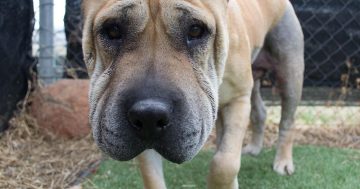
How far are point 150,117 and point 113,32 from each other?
462 millimetres

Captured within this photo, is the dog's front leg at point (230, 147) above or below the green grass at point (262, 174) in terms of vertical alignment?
above

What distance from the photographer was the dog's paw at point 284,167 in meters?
3.68

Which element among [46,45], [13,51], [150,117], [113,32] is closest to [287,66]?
[113,32]

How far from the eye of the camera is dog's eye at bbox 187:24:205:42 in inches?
86.5

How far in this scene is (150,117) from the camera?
6.15 feet

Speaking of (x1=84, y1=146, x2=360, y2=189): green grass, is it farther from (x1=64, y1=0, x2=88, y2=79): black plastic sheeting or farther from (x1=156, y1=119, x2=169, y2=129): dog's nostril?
(x1=156, y1=119, x2=169, y2=129): dog's nostril

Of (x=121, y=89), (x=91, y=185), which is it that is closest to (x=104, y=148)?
(x=121, y=89)

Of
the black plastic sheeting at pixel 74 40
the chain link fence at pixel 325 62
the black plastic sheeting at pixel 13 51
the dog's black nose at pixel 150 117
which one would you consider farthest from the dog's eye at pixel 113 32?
the chain link fence at pixel 325 62

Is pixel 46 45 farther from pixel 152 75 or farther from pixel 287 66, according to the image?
pixel 152 75

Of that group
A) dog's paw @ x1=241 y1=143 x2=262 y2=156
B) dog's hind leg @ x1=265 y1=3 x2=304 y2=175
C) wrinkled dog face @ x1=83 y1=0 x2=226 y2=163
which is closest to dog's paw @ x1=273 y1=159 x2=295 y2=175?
dog's hind leg @ x1=265 y1=3 x2=304 y2=175

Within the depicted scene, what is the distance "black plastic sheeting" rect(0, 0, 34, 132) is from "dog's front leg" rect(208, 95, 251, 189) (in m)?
1.90

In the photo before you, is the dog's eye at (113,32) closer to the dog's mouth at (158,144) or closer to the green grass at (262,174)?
the dog's mouth at (158,144)

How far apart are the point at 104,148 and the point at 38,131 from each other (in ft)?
7.96

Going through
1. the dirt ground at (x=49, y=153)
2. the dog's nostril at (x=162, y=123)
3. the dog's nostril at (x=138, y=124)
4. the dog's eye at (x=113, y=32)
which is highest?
the dog's eye at (x=113, y=32)
